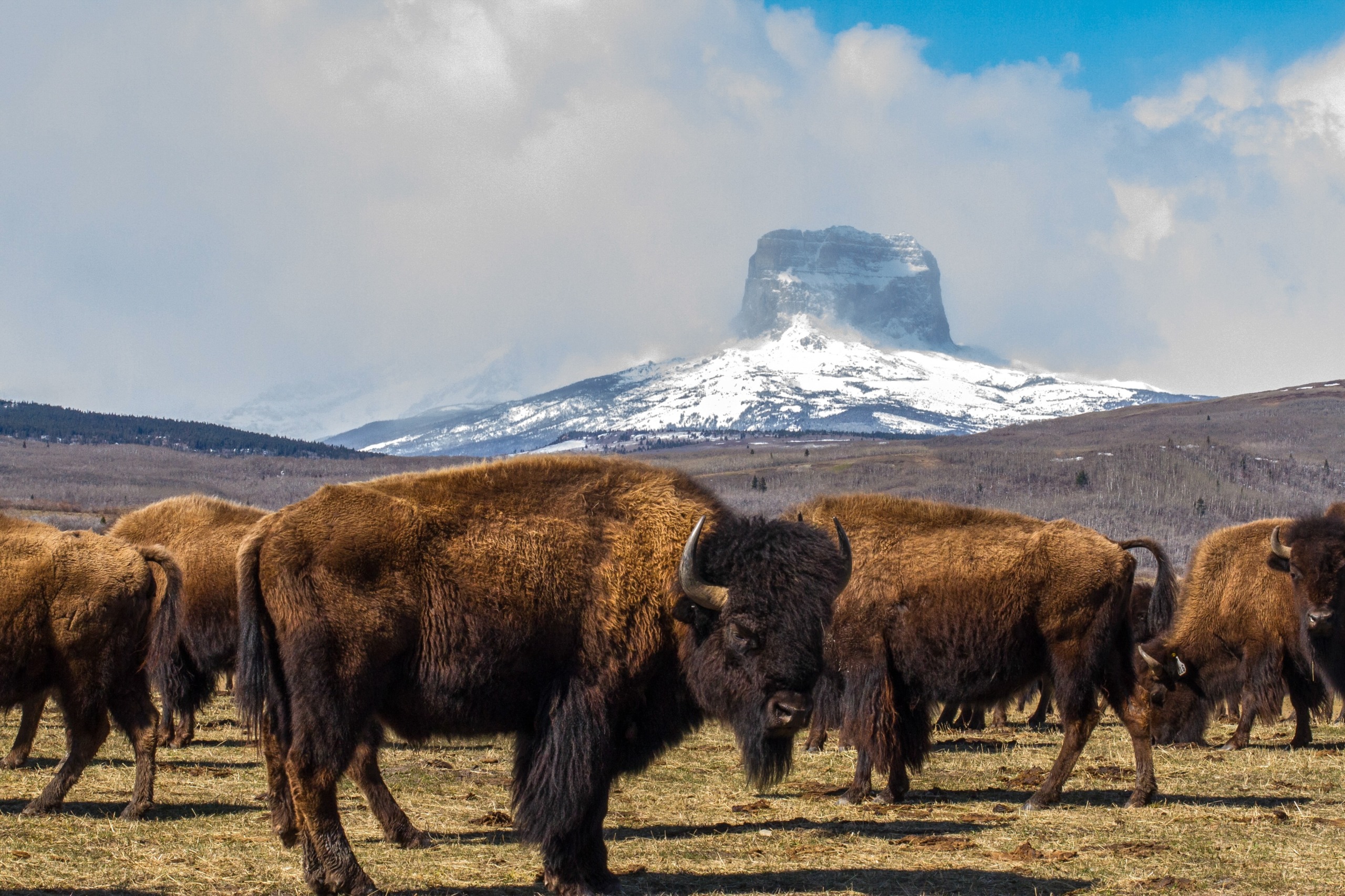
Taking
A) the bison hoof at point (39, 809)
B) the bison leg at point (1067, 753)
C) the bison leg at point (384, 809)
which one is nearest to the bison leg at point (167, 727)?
the bison hoof at point (39, 809)

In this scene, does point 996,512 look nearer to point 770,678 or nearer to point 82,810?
point 770,678

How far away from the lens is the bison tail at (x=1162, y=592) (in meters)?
13.7

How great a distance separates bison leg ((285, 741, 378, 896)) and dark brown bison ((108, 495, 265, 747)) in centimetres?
706

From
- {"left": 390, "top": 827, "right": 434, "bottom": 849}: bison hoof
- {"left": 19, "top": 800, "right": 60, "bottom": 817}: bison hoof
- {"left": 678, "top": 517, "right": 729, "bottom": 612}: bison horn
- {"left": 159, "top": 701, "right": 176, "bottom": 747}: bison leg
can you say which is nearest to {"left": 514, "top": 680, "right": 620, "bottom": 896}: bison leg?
{"left": 678, "top": 517, "right": 729, "bottom": 612}: bison horn

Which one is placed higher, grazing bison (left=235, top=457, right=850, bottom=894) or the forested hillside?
the forested hillside

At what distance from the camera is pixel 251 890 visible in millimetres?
7199

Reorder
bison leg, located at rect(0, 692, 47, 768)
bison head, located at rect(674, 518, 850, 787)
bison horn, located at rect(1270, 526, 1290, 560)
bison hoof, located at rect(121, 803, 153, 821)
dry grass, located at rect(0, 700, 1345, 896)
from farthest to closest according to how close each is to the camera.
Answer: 1. bison horn, located at rect(1270, 526, 1290, 560)
2. bison leg, located at rect(0, 692, 47, 768)
3. bison hoof, located at rect(121, 803, 153, 821)
4. dry grass, located at rect(0, 700, 1345, 896)
5. bison head, located at rect(674, 518, 850, 787)

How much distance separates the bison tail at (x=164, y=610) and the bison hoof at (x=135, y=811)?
4.04ft

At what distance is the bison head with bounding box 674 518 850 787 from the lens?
732 cm

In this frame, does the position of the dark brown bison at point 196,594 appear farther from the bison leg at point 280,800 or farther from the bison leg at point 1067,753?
the bison leg at point 1067,753

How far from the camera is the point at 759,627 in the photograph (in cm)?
738

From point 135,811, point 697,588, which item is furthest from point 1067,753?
point 135,811

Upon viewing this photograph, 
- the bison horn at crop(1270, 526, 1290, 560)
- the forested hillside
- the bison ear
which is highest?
the forested hillside

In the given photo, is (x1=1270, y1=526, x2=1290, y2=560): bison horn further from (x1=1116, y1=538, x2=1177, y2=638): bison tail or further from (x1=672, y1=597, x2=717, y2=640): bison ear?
(x1=672, y1=597, x2=717, y2=640): bison ear
